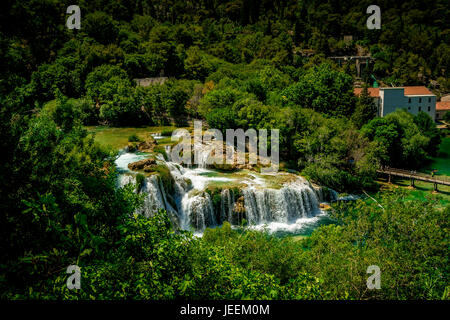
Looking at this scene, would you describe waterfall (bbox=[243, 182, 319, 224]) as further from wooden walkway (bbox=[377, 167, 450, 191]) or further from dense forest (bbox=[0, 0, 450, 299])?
wooden walkway (bbox=[377, 167, 450, 191])

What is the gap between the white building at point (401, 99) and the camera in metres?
45.5

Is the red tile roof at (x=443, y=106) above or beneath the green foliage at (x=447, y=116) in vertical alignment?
above

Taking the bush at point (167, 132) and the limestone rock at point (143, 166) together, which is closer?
the limestone rock at point (143, 166)

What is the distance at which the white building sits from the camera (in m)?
45.5

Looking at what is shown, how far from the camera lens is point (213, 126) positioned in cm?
3291

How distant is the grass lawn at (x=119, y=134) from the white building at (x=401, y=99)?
92.1 feet

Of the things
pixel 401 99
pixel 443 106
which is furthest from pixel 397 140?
pixel 443 106

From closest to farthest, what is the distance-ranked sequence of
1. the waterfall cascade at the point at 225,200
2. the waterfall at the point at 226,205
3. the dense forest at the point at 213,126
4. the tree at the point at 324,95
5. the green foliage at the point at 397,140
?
1. the dense forest at the point at 213,126
2. the waterfall cascade at the point at 225,200
3. the waterfall at the point at 226,205
4. the green foliage at the point at 397,140
5. the tree at the point at 324,95

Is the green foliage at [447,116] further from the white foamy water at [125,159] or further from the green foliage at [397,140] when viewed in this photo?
the white foamy water at [125,159]

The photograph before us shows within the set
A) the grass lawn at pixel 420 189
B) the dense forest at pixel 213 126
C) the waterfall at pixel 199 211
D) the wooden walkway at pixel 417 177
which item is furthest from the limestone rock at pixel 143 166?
the wooden walkway at pixel 417 177

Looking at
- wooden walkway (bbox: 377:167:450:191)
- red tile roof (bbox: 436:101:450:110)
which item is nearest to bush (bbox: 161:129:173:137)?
wooden walkway (bbox: 377:167:450:191)

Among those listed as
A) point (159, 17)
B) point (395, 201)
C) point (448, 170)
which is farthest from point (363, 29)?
point (395, 201)

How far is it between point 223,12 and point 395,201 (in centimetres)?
8719
